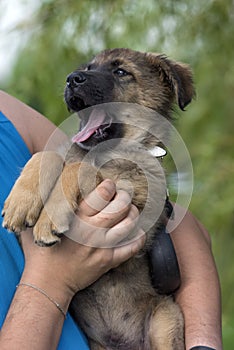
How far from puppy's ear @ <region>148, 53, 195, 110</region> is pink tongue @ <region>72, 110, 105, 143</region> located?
13.9 inches

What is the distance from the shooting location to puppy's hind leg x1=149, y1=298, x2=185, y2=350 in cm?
305

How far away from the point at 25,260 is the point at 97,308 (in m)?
0.36

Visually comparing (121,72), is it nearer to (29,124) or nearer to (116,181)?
(29,124)

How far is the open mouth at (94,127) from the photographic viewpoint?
3173mm

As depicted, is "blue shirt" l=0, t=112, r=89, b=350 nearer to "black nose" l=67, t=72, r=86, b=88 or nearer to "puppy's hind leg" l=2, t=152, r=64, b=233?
"puppy's hind leg" l=2, t=152, r=64, b=233

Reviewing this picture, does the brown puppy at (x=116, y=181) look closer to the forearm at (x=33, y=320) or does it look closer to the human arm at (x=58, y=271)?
the human arm at (x=58, y=271)

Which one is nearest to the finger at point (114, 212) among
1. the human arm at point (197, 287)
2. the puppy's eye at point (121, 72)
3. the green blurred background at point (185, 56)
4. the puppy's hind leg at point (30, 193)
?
the puppy's hind leg at point (30, 193)

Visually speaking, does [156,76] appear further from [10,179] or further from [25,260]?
[25,260]

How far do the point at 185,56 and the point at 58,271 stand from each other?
8.60 feet

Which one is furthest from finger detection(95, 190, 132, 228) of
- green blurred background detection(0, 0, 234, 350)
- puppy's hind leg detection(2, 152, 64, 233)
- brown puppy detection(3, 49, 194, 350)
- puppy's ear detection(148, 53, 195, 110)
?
green blurred background detection(0, 0, 234, 350)

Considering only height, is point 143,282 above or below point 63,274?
below

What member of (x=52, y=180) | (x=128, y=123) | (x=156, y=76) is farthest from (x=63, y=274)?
(x=156, y=76)

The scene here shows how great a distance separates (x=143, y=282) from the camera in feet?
10.3

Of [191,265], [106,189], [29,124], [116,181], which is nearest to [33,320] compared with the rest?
[106,189]
